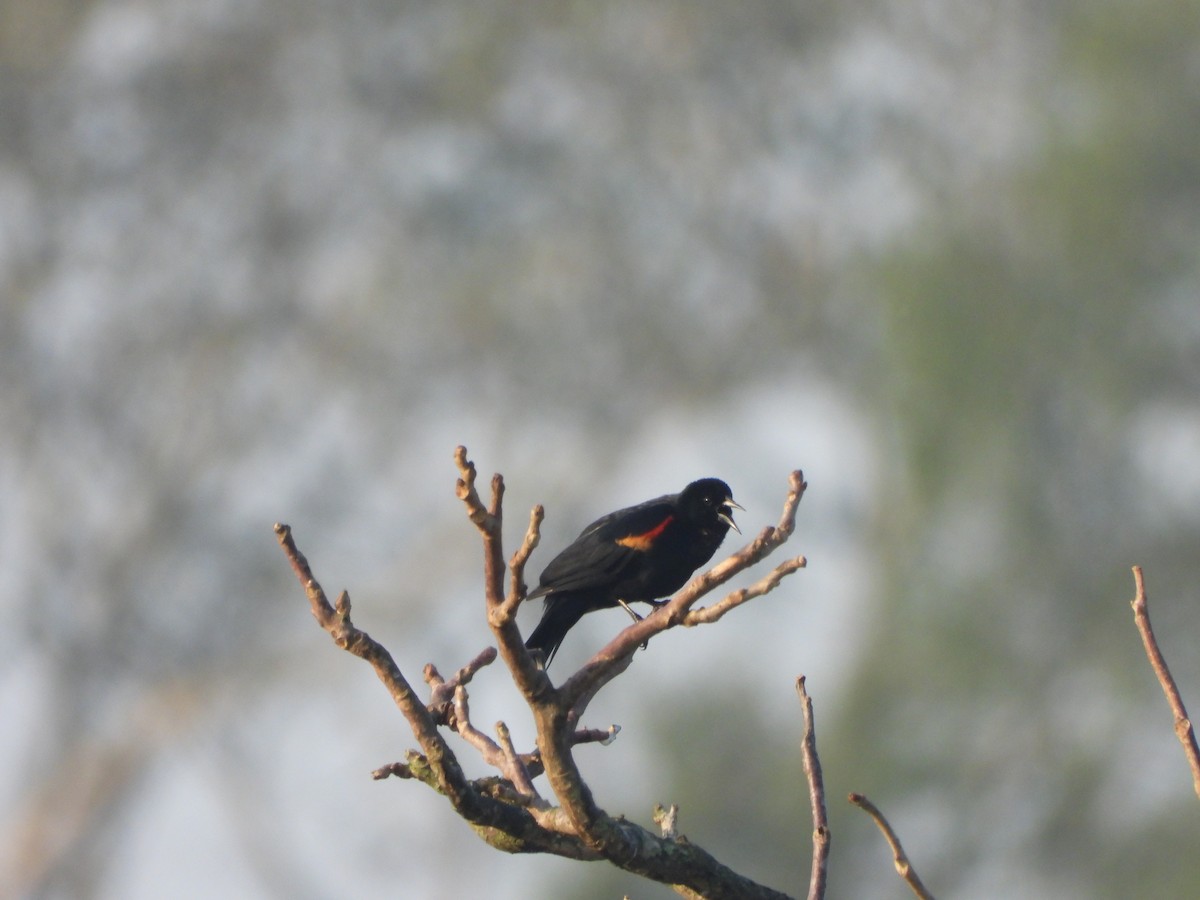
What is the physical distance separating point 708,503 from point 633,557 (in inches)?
11.8

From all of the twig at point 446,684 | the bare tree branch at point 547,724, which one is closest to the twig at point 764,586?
the bare tree branch at point 547,724

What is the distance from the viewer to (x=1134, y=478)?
619 inches

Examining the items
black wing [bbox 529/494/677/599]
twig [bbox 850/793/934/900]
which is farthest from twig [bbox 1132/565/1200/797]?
black wing [bbox 529/494/677/599]

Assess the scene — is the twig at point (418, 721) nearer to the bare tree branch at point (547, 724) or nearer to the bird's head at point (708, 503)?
the bare tree branch at point (547, 724)

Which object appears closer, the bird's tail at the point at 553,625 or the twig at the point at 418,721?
the twig at the point at 418,721

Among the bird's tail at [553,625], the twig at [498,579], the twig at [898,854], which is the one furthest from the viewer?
the bird's tail at [553,625]

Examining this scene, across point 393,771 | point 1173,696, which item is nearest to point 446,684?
point 393,771

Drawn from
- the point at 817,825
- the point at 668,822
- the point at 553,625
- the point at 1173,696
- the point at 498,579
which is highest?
the point at 553,625

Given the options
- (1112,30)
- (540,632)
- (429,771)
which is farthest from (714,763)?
(429,771)

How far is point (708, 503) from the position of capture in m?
4.43

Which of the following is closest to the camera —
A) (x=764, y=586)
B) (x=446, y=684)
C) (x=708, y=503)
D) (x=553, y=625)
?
(x=764, y=586)

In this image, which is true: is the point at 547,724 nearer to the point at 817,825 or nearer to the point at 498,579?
the point at 498,579

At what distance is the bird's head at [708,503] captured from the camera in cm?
437

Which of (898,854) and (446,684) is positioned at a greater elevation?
(446,684)
